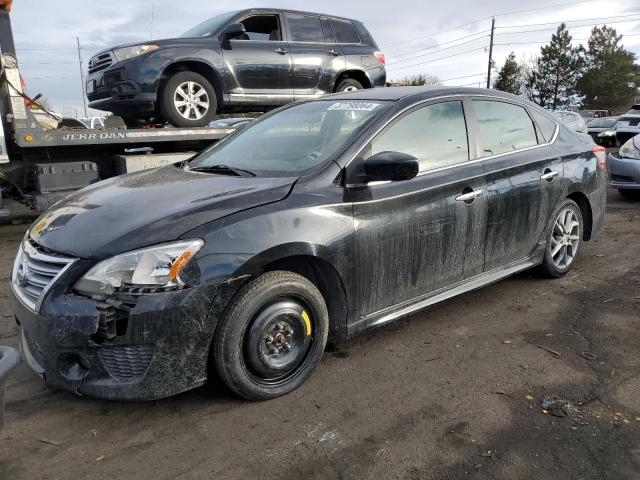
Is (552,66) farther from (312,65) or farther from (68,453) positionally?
(68,453)

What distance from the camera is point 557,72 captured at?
2397 inches

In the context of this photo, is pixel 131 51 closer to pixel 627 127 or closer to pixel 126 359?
pixel 126 359

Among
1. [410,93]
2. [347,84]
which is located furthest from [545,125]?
[347,84]

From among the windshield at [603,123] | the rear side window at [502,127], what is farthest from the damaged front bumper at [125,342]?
the windshield at [603,123]

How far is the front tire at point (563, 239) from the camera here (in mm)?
4566

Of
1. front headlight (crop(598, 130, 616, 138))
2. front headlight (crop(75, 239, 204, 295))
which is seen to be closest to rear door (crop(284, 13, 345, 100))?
front headlight (crop(75, 239, 204, 295))

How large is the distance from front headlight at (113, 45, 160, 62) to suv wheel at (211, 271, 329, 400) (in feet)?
16.6

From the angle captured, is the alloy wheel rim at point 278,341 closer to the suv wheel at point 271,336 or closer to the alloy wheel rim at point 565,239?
the suv wheel at point 271,336

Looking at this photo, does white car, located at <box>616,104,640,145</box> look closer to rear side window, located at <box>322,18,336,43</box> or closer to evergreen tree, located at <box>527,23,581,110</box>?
rear side window, located at <box>322,18,336,43</box>

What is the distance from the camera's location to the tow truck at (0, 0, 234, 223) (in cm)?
642

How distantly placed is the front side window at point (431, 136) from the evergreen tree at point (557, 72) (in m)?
62.2

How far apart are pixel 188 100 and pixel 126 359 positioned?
219 inches

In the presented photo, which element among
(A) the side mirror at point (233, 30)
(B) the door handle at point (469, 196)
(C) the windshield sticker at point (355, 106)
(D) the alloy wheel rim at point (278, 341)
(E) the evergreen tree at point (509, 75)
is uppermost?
(E) the evergreen tree at point (509, 75)

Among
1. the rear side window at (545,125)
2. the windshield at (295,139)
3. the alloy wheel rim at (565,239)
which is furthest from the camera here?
the alloy wheel rim at (565,239)
